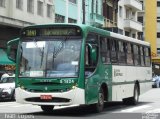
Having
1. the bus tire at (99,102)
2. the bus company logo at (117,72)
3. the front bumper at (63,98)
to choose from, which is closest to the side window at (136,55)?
the bus company logo at (117,72)

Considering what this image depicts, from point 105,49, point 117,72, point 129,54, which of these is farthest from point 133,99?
point 105,49

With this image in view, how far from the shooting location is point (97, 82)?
18.8 meters

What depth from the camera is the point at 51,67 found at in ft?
57.9

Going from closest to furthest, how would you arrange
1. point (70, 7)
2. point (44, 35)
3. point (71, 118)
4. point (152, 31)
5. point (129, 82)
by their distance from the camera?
point (71, 118) < point (44, 35) < point (129, 82) < point (70, 7) < point (152, 31)

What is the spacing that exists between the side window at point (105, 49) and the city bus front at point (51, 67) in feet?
5.70

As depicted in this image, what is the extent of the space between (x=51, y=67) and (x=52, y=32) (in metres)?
1.29

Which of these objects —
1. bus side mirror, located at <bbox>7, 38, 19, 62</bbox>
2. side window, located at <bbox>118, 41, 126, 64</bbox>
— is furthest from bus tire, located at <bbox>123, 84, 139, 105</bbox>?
bus side mirror, located at <bbox>7, 38, 19, 62</bbox>

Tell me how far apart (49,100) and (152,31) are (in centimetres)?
7321

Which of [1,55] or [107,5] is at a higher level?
[107,5]

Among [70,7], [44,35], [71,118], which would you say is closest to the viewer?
[71,118]

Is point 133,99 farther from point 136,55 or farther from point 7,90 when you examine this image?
point 7,90

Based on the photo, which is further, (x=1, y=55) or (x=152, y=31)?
(x=152, y=31)

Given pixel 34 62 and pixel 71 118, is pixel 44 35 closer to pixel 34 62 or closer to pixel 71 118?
pixel 34 62

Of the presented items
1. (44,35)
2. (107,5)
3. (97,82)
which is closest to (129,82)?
(97,82)
